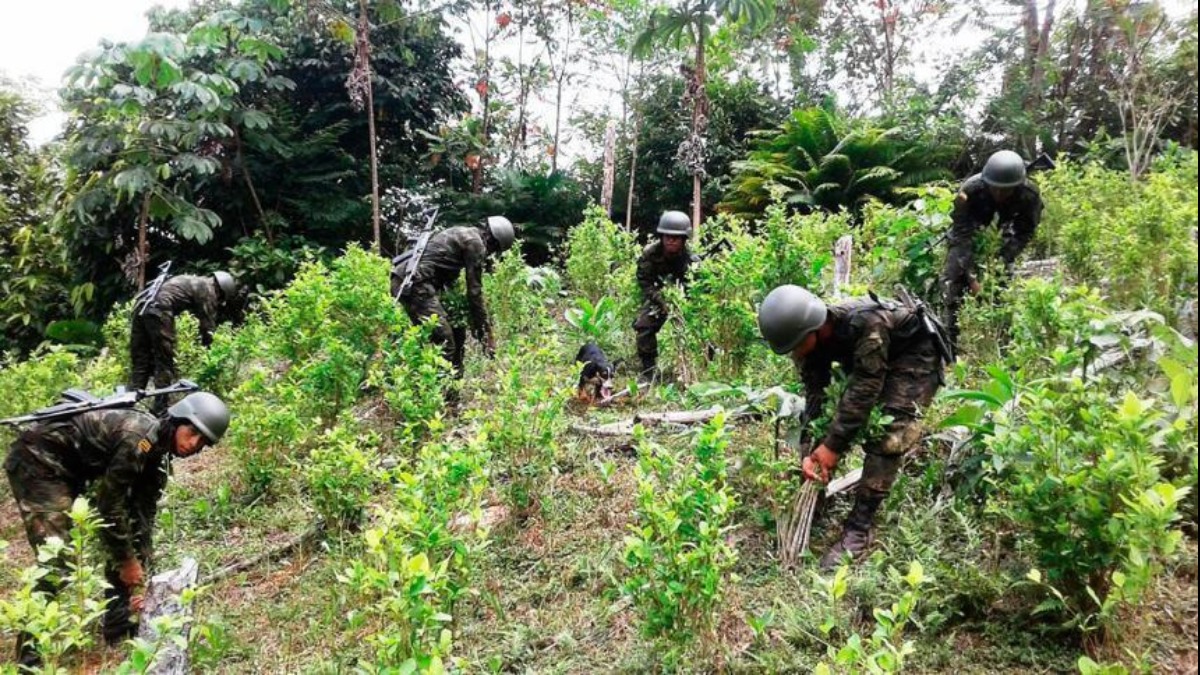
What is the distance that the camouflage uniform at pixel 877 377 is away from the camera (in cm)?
361

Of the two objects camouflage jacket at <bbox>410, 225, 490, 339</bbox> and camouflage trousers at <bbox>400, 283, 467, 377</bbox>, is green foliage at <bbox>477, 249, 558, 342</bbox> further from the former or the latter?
camouflage trousers at <bbox>400, 283, 467, 377</bbox>

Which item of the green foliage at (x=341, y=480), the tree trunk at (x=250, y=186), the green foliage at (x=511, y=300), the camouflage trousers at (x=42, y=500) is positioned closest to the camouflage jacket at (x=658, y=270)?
the green foliage at (x=511, y=300)

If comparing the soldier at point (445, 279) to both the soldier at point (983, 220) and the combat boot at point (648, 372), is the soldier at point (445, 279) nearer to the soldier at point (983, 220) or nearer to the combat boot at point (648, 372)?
the combat boot at point (648, 372)

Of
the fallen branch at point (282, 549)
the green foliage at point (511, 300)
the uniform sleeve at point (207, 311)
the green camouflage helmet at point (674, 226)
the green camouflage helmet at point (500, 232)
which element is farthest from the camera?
the green foliage at point (511, 300)

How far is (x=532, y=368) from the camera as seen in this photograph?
17.1 ft

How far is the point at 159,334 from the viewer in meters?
6.55

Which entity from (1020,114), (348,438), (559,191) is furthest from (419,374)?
(559,191)

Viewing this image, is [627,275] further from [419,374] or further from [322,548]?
[322,548]

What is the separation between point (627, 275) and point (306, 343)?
308 cm

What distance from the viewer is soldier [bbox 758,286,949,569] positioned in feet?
11.8

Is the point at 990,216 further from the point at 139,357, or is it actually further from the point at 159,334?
the point at 139,357

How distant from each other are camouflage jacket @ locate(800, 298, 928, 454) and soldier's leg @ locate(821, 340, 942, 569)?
8cm

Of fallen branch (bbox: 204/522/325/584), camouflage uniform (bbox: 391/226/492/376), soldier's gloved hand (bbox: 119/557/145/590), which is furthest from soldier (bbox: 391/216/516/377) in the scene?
soldier's gloved hand (bbox: 119/557/145/590)

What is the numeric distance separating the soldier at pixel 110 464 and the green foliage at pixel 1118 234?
4.01 meters
